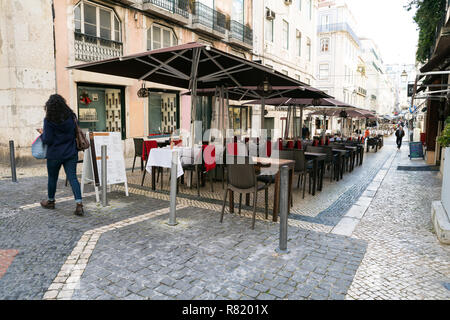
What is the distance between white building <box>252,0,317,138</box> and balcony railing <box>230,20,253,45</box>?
0.83m

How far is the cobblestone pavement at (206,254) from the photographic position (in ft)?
10.0

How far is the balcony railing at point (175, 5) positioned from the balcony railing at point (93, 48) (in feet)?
8.62

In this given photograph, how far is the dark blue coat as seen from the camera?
16.1 ft

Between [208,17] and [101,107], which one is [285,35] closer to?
[208,17]

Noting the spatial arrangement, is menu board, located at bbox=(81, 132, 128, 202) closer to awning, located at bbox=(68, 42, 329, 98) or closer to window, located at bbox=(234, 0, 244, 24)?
awning, located at bbox=(68, 42, 329, 98)

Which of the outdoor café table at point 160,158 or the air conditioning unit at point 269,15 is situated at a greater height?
the air conditioning unit at point 269,15

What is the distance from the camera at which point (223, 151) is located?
787 cm

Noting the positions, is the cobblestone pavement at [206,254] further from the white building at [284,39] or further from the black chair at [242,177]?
the white building at [284,39]

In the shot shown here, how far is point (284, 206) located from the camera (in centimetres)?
380

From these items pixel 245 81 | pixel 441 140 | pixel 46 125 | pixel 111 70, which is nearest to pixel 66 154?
pixel 46 125

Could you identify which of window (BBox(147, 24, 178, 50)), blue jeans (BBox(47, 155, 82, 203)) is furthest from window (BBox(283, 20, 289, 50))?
blue jeans (BBox(47, 155, 82, 203))

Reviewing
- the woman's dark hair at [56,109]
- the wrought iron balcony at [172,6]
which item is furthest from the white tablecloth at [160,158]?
the wrought iron balcony at [172,6]

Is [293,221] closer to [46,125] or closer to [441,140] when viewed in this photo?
[441,140]
